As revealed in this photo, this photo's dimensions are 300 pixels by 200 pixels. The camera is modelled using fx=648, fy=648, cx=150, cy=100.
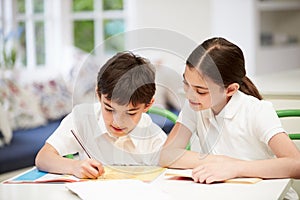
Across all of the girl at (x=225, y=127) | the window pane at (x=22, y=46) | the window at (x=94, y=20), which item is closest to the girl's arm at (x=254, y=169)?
the girl at (x=225, y=127)

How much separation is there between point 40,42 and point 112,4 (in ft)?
2.24

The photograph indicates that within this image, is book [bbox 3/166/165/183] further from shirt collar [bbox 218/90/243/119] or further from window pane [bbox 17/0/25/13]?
window pane [bbox 17/0/25/13]

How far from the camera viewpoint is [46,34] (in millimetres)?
4914

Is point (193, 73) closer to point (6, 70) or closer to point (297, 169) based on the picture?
point (297, 169)

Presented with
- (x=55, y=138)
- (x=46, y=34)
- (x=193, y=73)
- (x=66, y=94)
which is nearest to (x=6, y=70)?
(x=66, y=94)

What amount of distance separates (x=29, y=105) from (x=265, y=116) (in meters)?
2.41

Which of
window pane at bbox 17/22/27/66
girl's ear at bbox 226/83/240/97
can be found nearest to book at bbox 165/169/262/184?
girl's ear at bbox 226/83/240/97

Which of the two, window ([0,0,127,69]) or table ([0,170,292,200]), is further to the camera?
window ([0,0,127,69])

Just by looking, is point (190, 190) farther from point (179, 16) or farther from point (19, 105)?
point (179, 16)

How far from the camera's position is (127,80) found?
61.4 inches

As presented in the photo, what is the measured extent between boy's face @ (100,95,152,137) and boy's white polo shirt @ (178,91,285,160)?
206 millimetres

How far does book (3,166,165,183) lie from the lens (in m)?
1.59

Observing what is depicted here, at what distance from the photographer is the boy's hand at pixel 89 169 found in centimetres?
159

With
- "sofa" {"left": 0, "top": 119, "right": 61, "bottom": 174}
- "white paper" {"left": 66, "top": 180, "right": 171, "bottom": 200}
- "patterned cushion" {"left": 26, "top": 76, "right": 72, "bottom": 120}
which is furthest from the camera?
"patterned cushion" {"left": 26, "top": 76, "right": 72, "bottom": 120}
